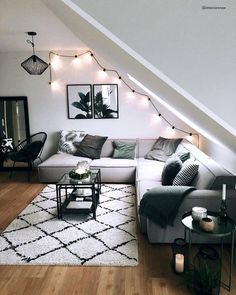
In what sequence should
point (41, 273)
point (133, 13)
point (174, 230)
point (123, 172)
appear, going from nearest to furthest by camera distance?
point (133, 13)
point (41, 273)
point (174, 230)
point (123, 172)

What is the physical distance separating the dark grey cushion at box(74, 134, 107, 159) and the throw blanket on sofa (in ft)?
8.45

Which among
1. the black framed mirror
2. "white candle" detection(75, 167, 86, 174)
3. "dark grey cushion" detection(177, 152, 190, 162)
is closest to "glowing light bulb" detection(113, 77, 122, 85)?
the black framed mirror

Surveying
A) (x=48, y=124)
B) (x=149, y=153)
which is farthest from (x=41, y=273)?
(x=48, y=124)

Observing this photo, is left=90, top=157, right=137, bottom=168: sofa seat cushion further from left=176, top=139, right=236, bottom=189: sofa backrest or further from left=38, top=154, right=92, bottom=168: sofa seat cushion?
left=176, top=139, right=236, bottom=189: sofa backrest

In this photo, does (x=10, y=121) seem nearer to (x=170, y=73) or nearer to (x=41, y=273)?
(x=41, y=273)

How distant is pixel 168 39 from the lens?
3.82 feet

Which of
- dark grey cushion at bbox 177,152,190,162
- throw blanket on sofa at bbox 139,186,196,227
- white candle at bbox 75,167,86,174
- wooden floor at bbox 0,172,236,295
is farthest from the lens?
dark grey cushion at bbox 177,152,190,162

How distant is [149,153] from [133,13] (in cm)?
406

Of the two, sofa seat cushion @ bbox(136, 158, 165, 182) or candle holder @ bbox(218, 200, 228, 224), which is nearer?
candle holder @ bbox(218, 200, 228, 224)

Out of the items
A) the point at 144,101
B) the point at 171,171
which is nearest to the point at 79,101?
the point at 144,101

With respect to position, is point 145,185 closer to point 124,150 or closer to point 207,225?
point 207,225

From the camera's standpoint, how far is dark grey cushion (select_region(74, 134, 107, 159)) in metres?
5.10

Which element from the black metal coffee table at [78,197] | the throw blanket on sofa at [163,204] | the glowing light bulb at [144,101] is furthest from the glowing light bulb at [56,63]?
the throw blanket on sofa at [163,204]

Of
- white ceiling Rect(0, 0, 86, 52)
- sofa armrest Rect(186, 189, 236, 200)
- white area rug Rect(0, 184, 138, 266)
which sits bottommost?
white area rug Rect(0, 184, 138, 266)
